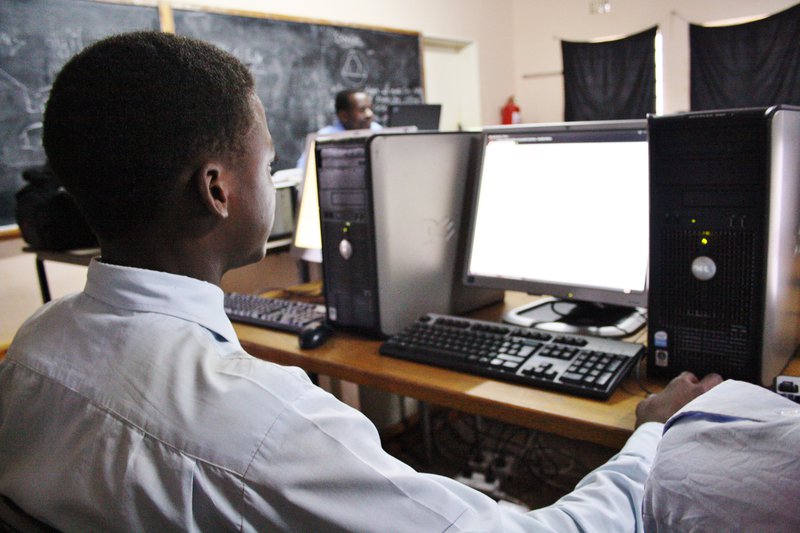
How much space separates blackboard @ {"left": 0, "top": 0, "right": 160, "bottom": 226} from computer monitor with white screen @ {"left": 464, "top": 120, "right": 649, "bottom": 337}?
2.41 meters

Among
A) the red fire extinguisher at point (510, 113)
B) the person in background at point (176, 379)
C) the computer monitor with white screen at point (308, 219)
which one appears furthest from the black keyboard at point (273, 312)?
the red fire extinguisher at point (510, 113)

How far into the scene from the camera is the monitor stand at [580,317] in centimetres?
137

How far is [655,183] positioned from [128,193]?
80cm

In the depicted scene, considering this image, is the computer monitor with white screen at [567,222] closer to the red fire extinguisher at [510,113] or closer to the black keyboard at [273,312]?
the black keyboard at [273,312]

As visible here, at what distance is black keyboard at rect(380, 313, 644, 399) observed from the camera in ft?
3.54

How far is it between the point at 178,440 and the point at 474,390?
25.6 inches

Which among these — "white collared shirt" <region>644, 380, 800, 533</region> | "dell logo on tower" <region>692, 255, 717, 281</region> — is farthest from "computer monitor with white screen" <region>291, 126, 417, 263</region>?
"white collared shirt" <region>644, 380, 800, 533</region>

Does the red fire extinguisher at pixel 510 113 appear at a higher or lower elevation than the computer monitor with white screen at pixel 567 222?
higher

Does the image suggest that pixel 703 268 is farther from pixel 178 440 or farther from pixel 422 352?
pixel 178 440

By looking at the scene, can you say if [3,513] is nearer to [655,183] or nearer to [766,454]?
[766,454]

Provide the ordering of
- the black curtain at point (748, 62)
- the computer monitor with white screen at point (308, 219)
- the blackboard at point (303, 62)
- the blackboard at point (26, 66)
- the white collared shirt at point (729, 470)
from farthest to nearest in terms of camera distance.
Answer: the black curtain at point (748, 62) < the blackboard at point (303, 62) < the blackboard at point (26, 66) < the computer monitor with white screen at point (308, 219) < the white collared shirt at point (729, 470)

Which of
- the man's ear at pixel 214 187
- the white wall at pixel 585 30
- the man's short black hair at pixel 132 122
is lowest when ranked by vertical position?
the man's ear at pixel 214 187

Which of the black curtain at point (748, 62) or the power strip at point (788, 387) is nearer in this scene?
the power strip at point (788, 387)

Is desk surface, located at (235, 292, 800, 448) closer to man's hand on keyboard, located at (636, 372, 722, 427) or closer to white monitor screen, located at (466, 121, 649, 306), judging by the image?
man's hand on keyboard, located at (636, 372, 722, 427)
